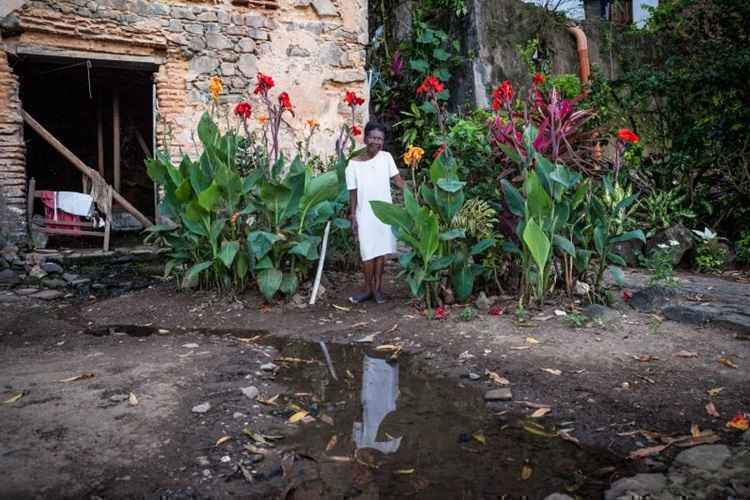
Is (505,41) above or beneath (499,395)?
above

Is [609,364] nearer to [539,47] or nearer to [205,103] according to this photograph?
[205,103]

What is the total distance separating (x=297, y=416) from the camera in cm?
289

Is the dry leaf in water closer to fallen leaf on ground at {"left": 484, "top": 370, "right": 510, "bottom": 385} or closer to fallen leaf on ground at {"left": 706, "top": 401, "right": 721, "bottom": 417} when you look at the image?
fallen leaf on ground at {"left": 484, "top": 370, "right": 510, "bottom": 385}

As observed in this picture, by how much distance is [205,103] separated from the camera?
7.29 meters

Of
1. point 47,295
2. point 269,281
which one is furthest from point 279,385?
point 47,295

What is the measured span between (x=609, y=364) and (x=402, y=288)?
2264 millimetres

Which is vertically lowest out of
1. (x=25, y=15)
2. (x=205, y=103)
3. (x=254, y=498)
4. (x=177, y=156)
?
(x=254, y=498)

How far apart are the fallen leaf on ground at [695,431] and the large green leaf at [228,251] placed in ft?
10.5

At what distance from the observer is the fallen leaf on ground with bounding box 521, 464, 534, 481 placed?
7.63 feet

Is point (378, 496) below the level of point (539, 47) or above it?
below

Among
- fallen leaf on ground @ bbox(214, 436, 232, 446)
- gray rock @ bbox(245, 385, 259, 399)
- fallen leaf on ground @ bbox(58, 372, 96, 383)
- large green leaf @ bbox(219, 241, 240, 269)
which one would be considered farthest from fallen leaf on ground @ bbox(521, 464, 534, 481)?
large green leaf @ bbox(219, 241, 240, 269)

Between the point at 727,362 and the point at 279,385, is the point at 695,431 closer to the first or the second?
the point at 727,362

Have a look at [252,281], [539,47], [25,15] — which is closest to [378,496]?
[252,281]

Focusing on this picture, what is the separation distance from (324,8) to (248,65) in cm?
113
